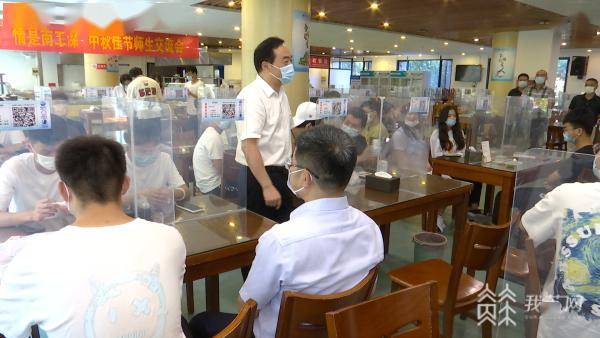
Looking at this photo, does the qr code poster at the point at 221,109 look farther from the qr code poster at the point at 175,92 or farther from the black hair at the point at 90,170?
the qr code poster at the point at 175,92

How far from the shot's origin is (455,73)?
17000 mm

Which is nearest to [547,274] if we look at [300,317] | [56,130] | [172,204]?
[300,317]

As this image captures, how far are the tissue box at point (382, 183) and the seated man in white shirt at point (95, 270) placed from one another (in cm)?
176

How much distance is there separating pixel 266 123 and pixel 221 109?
0.38m

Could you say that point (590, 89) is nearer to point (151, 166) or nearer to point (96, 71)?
point (151, 166)

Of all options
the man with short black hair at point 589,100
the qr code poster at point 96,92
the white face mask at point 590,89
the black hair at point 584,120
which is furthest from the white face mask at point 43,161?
the white face mask at point 590,89

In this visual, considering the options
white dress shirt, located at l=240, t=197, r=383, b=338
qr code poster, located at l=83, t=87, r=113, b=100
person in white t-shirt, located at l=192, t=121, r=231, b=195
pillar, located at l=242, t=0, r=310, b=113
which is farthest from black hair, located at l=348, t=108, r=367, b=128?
qr code poster, located at l=83, t=87, r=113, b=100

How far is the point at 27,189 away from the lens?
5.41 ft

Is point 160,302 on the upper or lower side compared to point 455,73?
lower

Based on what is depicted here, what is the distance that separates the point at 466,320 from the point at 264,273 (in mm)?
1699

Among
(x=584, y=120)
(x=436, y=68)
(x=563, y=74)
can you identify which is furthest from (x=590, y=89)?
(x=436, y=68)

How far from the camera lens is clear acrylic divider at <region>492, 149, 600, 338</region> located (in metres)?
1.38

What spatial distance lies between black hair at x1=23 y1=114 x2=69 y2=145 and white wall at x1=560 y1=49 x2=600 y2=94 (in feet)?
50.8

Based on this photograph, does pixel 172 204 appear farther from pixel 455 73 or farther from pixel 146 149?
pixel 455 73
